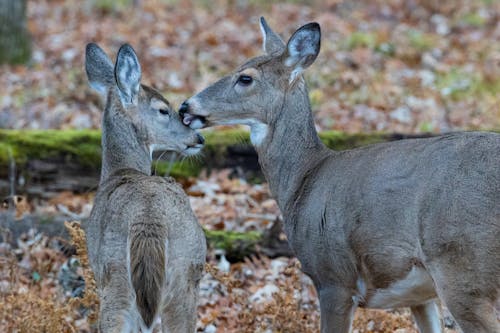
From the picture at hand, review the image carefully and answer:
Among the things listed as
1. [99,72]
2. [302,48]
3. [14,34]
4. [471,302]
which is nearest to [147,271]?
[471,302]

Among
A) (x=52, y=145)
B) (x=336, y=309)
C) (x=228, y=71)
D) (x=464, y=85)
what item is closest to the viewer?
(x=336, y=309)

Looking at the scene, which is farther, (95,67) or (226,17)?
(226,17)

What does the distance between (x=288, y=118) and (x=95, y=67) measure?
1.53 meters

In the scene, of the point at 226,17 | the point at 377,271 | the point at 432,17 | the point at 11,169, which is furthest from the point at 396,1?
the point at 377,271

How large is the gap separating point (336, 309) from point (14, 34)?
33.3 feet

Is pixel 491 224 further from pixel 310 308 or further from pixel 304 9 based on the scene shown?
pixel 304 9

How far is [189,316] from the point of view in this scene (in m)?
5.64

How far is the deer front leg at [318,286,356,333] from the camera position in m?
6.09

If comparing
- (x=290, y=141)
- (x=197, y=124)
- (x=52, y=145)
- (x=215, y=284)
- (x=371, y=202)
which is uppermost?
(x=197, y=124)

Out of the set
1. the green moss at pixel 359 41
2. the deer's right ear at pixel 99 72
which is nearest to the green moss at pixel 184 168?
the deer's right ear at pixel 99 72

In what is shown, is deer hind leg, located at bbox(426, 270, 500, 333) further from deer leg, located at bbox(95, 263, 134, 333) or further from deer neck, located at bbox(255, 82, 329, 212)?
deer neck, located at bbox(255, 82, 329, 212)

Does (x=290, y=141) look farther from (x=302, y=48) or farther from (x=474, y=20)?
(x=474, y=20)

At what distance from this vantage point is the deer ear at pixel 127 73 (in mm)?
6719

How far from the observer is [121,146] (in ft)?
22.9
